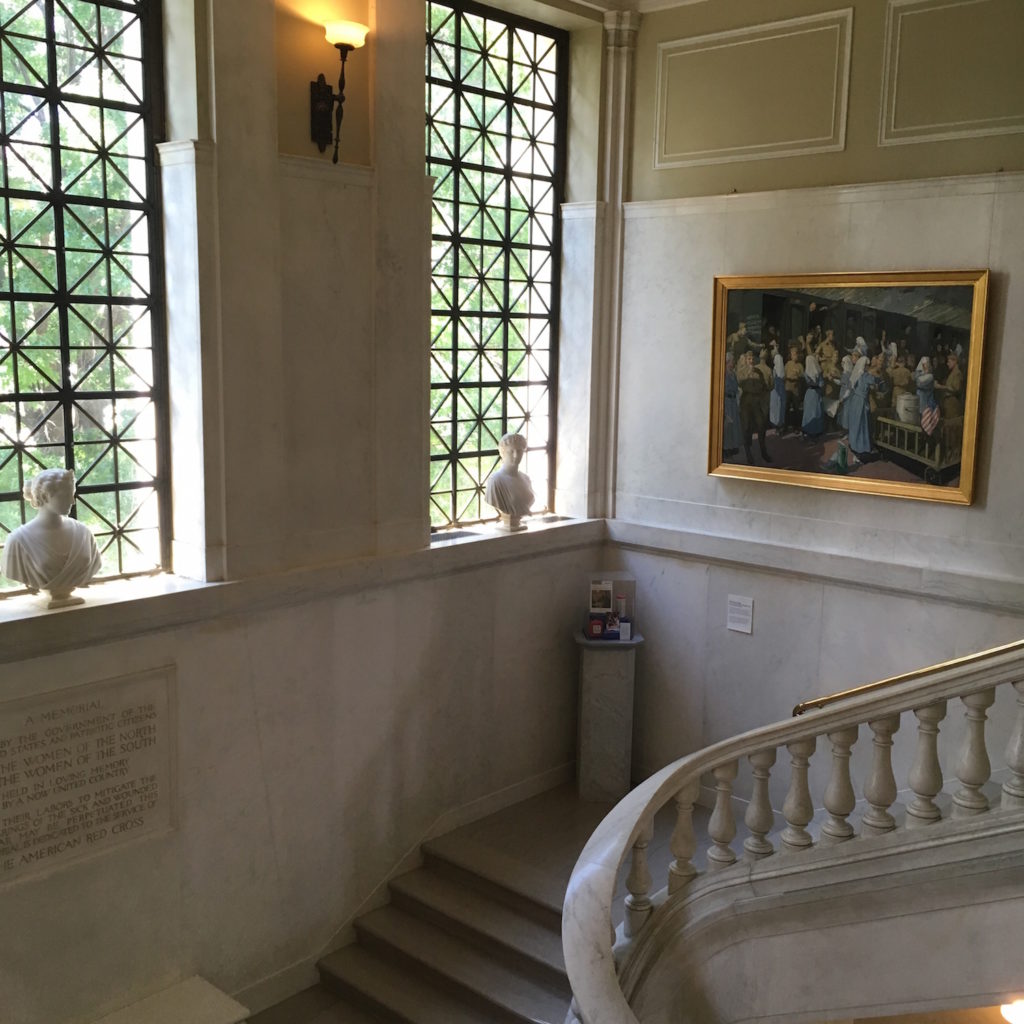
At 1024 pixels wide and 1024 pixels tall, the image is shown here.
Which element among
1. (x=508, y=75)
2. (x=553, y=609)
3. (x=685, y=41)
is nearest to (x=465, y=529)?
(x=553, y=609)

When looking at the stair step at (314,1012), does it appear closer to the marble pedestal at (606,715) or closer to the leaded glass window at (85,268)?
the marble pedestal at (606,715)

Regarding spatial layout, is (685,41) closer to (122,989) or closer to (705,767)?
(705,767)

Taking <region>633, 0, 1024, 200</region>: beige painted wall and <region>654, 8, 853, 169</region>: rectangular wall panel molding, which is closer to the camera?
<region>633, 0, 1024, 200</region>: beige painted wall

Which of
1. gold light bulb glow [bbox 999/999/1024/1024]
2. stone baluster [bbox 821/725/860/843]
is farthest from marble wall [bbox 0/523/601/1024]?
gold light bulb glow [bbox 999/999/1024/1024]

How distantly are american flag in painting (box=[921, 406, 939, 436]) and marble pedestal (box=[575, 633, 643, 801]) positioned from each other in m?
2.42

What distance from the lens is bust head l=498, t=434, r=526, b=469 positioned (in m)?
7.58

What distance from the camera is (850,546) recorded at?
7059 millimetres

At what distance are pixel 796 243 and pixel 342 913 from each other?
509cm

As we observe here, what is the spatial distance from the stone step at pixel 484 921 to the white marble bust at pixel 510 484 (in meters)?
2.46

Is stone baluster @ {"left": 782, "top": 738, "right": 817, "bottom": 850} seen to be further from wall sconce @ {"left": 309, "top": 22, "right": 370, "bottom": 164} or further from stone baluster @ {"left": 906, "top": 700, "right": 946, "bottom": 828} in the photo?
wall sconce @ {"left": 309, "top": 22, "right": 370, "bottom": 164}

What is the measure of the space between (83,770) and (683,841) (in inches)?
117

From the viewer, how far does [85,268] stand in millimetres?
5598

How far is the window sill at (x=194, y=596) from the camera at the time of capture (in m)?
5.16

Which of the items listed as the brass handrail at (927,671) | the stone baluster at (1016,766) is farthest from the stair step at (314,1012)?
the stone baluster at (1016,766)
